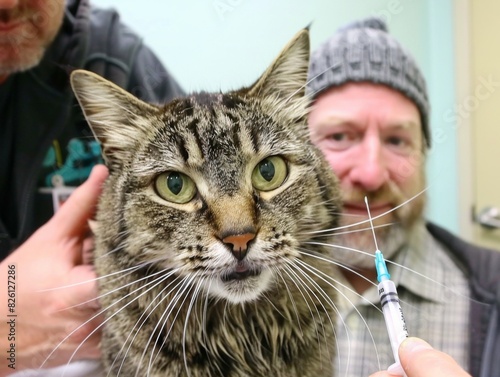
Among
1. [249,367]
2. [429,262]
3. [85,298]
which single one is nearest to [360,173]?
[429,262]

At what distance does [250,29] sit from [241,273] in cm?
41

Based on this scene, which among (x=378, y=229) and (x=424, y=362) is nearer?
(x=424, y=362)

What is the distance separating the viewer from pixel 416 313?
69 centimetres

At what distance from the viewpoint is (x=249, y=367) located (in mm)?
529

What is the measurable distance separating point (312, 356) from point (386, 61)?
1.46 feet

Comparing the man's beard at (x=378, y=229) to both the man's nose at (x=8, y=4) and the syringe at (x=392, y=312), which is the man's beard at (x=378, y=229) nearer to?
the syringe at (x=392, y=312)

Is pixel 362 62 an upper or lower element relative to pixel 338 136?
upper

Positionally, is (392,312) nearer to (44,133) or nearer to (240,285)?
(240,285)

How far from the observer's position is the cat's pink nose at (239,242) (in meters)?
0.44

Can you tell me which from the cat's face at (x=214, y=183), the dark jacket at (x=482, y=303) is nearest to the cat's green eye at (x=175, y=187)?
the cat's face at (x=214, y=183)

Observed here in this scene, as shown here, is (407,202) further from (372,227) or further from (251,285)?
(251,285)

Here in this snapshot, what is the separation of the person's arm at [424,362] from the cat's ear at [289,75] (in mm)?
313

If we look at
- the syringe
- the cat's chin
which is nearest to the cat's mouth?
the cat's chin

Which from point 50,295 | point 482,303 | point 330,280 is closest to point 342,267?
point 330,280
